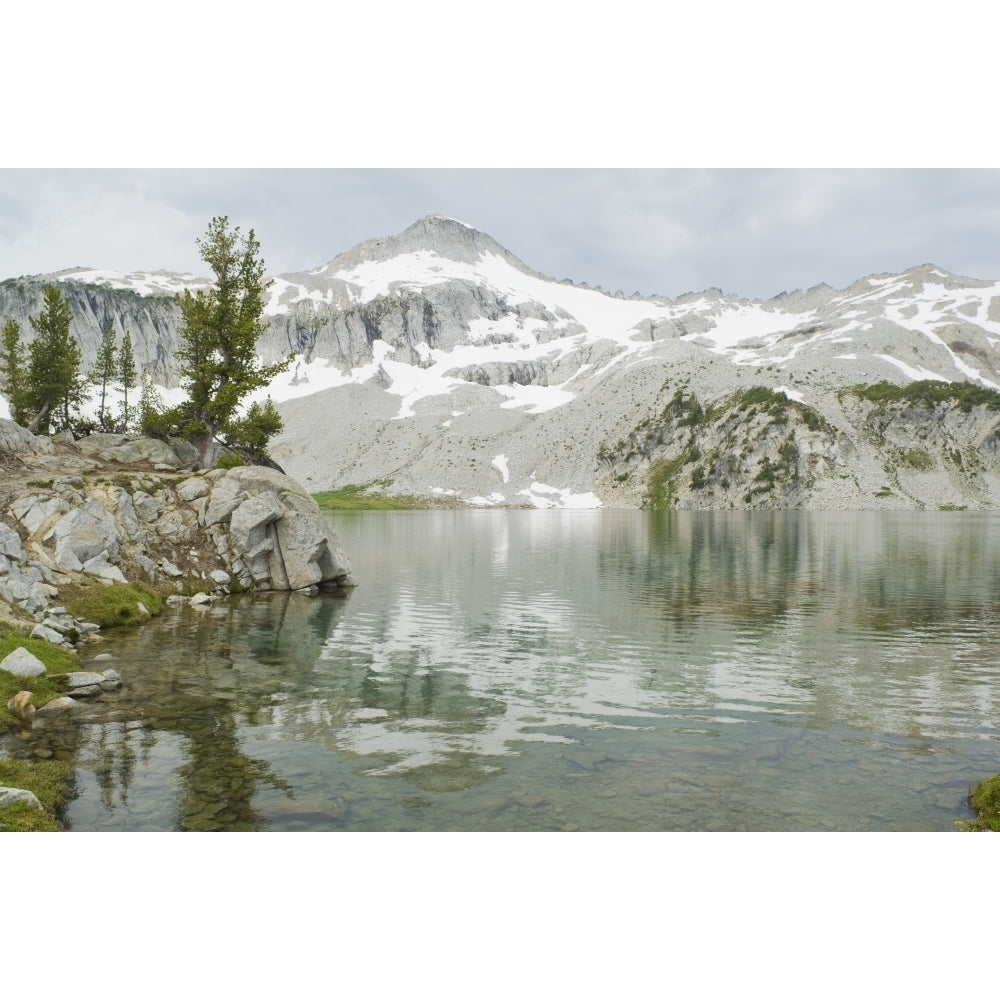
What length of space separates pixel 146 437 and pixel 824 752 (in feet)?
173

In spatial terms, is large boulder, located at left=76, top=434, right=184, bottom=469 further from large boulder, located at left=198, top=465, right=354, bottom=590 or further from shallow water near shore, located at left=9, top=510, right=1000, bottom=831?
shallow water near shore, located at left=9, top=510, right=1000, bottom=831

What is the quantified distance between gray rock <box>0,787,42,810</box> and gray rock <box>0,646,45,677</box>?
9865 mm

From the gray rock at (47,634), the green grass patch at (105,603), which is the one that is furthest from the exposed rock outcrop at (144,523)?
the gray rock at (47,634)

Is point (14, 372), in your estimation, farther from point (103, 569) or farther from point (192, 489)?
point (103, 569)

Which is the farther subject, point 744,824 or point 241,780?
point 241,780

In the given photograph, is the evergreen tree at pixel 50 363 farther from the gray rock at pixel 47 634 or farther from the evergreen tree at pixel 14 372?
the gray rock at pixel 47 634

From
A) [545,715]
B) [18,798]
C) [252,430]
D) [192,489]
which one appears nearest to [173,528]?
[192,489]

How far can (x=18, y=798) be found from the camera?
13203mm

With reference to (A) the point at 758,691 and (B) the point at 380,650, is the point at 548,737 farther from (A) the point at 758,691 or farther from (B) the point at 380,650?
(B) the point at 380,650

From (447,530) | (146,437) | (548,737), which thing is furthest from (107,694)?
(447,530)

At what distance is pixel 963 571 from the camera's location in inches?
2232

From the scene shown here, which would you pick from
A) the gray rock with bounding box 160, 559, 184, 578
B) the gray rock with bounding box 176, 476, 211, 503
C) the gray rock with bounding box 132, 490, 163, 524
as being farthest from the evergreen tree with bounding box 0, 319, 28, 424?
the gray rock with bounding box 160, 559, 184, 578

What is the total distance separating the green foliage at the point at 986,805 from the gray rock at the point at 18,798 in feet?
57.9

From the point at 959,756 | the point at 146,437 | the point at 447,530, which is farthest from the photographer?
the point at 447,530
